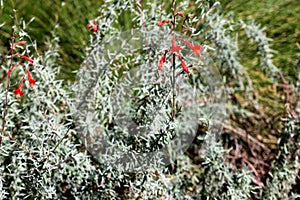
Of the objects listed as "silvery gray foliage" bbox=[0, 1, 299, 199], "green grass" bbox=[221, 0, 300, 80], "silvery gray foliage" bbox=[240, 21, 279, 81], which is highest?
"green grass" bbox=[221, 0, 300, 80]

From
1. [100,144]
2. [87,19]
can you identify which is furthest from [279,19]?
[100,144]

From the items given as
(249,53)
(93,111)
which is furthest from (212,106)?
(249,53)

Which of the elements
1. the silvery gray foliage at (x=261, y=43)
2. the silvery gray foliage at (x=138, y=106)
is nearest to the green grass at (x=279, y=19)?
the silvery gray foliage at (x=261, y=43)

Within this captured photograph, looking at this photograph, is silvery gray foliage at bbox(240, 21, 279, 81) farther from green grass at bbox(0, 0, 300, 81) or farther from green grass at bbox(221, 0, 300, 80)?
green grass at bbox(221, 0, 300, 80)

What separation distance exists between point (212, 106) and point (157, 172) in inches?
28.5

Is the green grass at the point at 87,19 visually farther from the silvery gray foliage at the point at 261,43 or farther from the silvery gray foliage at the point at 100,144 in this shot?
the silvery gray foliage at the point at 100,144

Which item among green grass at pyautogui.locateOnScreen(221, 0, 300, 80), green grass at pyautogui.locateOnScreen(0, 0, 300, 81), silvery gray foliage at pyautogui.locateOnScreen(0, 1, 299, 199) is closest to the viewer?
silvery gray foliage at pyautogui.locateOnScreen(0, 1, 299, 199)

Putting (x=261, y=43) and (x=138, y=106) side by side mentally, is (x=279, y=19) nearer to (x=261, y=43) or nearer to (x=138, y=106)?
(x=261, y=43)

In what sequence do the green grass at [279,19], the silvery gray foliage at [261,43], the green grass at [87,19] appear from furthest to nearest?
1. the green grass at [279,19]
2. the green grass at [87,19]
3. the silvery gray foliage at [261,43]

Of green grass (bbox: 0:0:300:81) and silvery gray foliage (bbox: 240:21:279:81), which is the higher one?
green grass (bbox: 0:0:300:81)

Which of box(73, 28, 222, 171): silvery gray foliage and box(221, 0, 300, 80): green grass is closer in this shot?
box(73, 28, 222, 171): silvery gray foliage

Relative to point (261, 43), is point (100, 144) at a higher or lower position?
lower

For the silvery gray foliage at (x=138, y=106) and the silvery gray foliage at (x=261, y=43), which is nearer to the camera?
the silvery gray foliage at (x=138, y=106)

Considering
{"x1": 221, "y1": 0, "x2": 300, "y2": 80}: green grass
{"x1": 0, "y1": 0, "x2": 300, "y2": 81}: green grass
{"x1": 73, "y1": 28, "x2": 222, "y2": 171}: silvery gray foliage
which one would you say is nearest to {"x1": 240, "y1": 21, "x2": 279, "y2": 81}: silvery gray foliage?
{"x1": 73, "y1": 28, "x2": 222, "y2": 171}: silvery gray foliage
